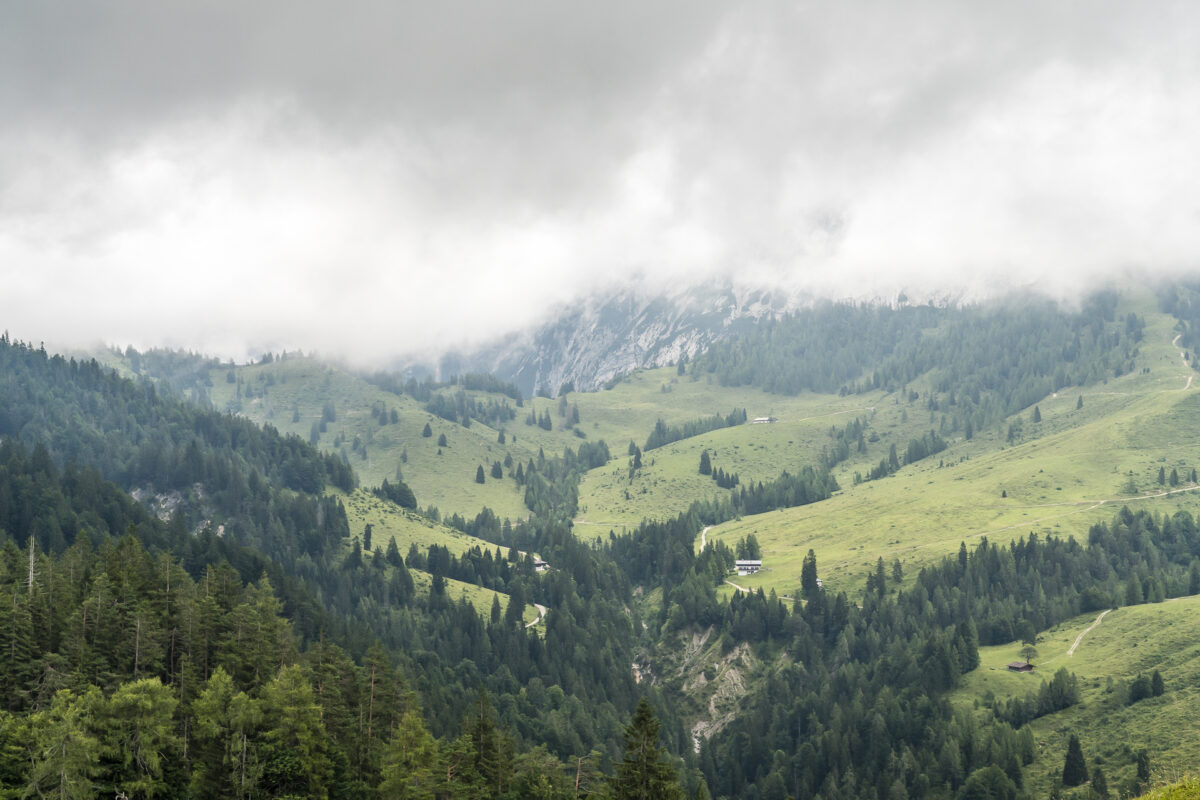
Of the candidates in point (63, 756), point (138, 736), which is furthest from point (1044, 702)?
point (63, 756)

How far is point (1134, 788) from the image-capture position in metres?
146

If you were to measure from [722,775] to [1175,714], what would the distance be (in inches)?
3022

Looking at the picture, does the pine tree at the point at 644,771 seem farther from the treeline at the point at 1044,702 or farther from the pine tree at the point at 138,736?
the treeline at the point at 1044,702

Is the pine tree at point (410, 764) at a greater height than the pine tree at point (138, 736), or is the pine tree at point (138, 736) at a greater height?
the pine tree at point (138, 736)

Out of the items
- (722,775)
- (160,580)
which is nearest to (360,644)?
(160,580)

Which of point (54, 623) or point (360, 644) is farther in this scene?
point (360, 644)

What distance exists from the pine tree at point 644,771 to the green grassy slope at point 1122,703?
90.5 metres

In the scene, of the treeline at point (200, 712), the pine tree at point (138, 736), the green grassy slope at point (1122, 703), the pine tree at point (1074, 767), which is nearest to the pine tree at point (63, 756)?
the treeline at point (200, 712)

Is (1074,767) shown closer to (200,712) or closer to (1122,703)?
(1122,703)

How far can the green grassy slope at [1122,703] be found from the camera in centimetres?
15375

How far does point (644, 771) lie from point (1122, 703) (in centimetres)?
12445

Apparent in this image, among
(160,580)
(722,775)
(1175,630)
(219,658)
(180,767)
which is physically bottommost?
(722,775)

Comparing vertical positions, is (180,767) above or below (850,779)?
above

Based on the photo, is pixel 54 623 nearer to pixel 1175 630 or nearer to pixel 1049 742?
pixel 1049 742
